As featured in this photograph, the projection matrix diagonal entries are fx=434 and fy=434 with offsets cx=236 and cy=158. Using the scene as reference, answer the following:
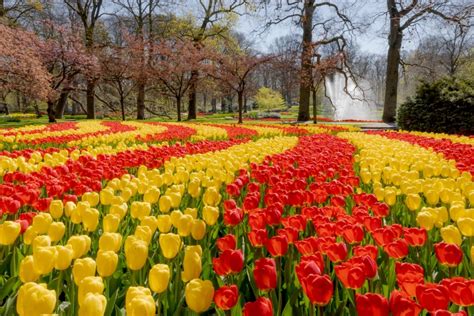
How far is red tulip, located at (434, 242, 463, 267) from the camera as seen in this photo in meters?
1.44

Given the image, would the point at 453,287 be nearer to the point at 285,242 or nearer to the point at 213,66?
the point at 285,242

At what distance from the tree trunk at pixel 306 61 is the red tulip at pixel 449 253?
20760 millimetres

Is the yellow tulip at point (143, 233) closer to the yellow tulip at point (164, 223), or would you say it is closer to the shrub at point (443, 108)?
the yellow tulip at point (164, 223)

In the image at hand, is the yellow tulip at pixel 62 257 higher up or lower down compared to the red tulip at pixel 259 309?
lower down

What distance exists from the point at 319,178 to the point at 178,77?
24524 mm

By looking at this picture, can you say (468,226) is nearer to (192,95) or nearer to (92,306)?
(92,306)

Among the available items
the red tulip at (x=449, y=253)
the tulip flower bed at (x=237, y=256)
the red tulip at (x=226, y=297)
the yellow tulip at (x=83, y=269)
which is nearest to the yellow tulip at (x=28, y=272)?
the tulip flower bed at (x=237, y=256)

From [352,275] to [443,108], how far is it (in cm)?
1293

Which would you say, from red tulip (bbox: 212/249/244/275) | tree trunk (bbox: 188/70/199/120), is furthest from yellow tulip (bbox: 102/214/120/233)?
tree trunk (bbox: 188/70/199/120)

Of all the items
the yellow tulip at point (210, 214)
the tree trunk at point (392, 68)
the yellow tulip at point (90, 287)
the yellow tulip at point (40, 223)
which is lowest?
the yellow tulip at point (210, 214)

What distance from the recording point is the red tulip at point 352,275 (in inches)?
46.9

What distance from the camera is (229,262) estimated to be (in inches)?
54.2

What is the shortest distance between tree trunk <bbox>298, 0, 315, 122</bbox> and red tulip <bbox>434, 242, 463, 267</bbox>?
2076 cm

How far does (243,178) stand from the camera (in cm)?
314
